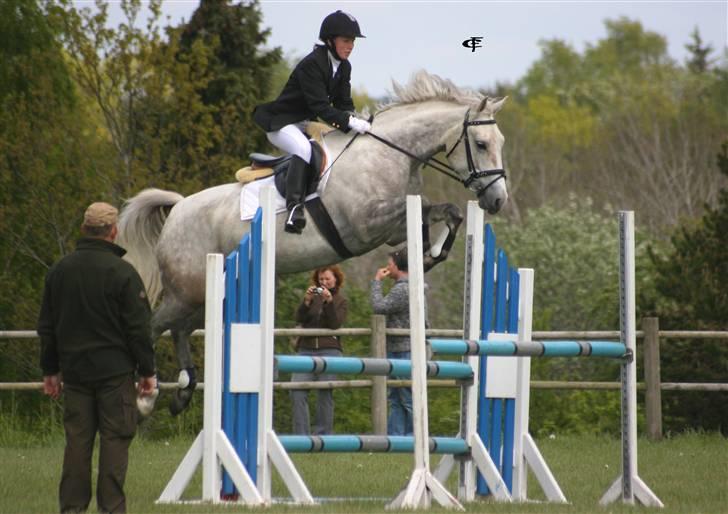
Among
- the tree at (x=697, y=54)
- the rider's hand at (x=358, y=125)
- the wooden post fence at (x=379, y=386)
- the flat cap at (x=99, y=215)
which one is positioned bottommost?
the wooden post fence at (x=379, y=386)

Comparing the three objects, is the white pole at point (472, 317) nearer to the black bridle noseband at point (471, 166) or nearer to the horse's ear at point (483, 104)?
the black bridle noseband at point (471, 166)

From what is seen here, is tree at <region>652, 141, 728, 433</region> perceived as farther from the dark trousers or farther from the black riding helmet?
the dark trousers

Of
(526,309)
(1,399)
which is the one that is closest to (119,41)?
(1,399)

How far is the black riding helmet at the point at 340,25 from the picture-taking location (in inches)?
343

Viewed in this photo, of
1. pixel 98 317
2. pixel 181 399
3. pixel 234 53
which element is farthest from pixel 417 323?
pixel 234 53

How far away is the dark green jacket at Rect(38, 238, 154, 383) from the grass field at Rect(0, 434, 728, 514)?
0.88 m

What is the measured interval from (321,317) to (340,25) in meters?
4.80

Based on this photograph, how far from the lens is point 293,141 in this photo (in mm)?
8820

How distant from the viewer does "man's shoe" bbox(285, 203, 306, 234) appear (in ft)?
28.4

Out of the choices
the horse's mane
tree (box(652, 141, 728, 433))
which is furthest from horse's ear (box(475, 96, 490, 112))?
tree (box(652, 141, 728, 433))

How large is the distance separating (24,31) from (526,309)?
457 inches

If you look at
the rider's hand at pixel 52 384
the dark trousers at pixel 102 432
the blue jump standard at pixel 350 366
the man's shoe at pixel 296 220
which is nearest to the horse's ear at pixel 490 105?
the man's shoe at pixel 296 220

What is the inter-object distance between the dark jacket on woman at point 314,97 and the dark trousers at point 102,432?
104 inches

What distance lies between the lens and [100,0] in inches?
587
